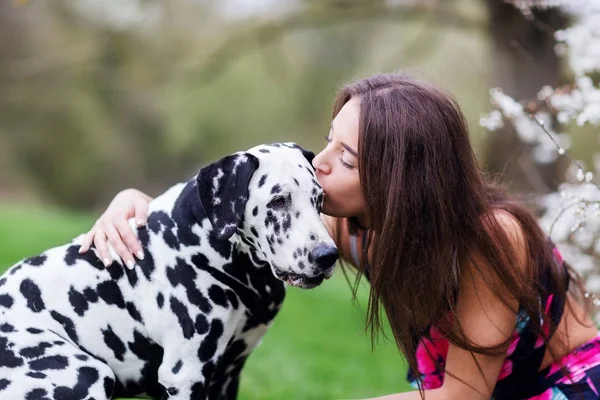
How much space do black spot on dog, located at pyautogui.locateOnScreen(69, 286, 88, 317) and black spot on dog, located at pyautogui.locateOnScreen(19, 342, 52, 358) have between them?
0.17 m

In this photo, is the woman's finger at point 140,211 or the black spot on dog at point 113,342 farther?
the woman's finger at point 140,211

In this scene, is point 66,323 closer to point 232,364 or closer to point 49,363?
point 49,363

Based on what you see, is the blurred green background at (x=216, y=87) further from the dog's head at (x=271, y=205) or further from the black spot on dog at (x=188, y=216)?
the dog's head at (x=271, y=205)

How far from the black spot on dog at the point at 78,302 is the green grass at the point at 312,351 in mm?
1095

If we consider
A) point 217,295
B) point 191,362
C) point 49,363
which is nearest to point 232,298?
point 217,295

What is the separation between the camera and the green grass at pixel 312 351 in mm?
5215

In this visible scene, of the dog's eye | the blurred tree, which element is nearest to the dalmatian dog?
the dog's eye

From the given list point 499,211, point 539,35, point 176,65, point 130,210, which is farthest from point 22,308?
point 176,65

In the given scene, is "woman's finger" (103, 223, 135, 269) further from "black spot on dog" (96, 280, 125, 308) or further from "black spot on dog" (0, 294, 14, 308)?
"black spot on dog" (0, 294, 14, 308)

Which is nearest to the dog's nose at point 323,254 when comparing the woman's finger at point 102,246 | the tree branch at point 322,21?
the woman's finger at point 102,246

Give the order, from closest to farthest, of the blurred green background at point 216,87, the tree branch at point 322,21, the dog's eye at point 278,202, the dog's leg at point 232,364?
the dog's eye at point 278,202
the dog's leg at point 232,364
the blurred green background at point 216,87
the tree branch at point 322,21

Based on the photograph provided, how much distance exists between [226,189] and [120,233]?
0.54 m

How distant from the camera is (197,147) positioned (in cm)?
1866

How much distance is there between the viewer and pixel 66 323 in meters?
2.88
